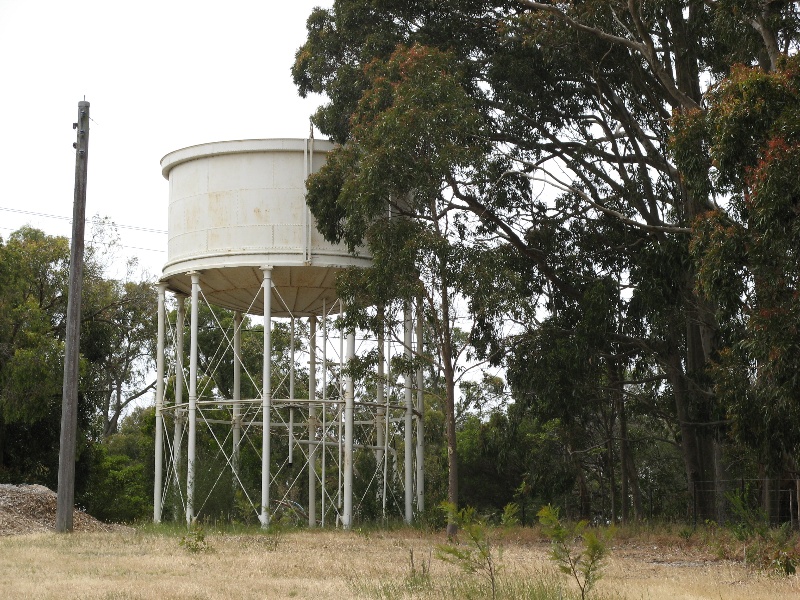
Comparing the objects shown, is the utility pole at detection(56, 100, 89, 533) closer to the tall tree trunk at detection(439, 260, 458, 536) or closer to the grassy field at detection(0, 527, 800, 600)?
the grassy field at detection(0, 527, 800, 600)

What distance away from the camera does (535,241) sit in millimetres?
23828

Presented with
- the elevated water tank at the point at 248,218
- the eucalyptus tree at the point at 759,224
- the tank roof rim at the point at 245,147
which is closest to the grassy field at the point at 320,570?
the eucalyptus tree at the point at 759,224

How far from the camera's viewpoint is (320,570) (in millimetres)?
13430

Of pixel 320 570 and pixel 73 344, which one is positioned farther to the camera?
pixel 73 344

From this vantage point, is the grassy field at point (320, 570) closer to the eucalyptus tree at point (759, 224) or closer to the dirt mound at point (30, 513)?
the dirt mound at point (30, 513)

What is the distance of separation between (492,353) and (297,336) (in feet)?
57.1

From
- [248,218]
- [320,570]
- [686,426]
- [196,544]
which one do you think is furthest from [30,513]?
[686,426]

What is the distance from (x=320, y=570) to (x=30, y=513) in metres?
12.2

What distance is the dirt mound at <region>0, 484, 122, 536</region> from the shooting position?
21.4 metres

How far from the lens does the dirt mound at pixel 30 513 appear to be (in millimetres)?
21422

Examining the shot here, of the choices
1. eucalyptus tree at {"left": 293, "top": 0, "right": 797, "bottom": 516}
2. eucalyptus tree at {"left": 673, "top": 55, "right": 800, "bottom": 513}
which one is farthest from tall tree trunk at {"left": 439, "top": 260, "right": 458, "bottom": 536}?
eucalyptus tree at {"left": 673, "top": 55, "right": 800, "bottom": 513}

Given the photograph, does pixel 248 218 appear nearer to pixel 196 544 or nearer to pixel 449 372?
pixel 449 372

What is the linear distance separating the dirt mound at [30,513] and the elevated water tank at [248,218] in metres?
5.66

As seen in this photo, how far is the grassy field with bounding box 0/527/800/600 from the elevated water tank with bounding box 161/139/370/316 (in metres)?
5.68
